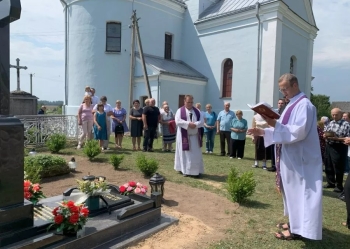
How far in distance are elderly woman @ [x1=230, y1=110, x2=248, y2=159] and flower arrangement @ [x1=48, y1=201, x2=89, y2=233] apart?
21.5 feet

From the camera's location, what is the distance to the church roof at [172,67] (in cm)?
1784

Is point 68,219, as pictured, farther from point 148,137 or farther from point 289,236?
point 148,137

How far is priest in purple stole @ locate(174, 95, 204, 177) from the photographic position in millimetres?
6688

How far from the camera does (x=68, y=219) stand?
9.92 ft

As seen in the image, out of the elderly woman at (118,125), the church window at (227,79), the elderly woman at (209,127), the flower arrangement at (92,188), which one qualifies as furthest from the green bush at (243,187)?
the church window at (227,79)

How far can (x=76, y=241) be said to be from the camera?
306 centimetres

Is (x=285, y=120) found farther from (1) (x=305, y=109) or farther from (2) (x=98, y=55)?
(2) (x=98, y=55)

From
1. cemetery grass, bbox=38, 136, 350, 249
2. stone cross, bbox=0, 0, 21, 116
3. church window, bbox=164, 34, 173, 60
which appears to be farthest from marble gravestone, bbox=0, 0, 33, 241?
church window, bbox=164, 34, 173, 60

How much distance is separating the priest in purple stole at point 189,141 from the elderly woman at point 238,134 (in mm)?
2466

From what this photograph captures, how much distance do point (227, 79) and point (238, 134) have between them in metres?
11.5

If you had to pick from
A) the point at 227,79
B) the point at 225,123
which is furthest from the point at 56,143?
the point at 227,79

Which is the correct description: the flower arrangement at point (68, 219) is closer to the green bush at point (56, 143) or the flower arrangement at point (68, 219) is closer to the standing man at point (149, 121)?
the green bush at point (56, 143)

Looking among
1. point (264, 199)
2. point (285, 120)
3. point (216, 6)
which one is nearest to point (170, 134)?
point (264, 199)

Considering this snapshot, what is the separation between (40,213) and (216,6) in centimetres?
2067
